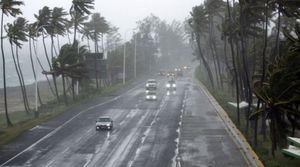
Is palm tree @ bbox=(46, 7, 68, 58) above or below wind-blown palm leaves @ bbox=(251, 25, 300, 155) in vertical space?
above

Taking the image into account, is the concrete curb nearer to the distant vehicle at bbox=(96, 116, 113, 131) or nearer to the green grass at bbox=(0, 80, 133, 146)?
the distant vehicle at bbox=(96, 116, 113, 131)

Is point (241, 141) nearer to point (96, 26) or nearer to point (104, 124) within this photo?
point (104, 124)

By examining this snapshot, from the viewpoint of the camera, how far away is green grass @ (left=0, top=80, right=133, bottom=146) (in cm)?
5250

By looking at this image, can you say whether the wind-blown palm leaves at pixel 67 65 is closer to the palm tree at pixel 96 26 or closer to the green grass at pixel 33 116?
the green grass at pixel 33 116

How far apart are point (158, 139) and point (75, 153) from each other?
870cm

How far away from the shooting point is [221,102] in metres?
73.3

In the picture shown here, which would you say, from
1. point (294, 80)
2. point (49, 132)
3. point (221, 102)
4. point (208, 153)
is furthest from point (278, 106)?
point (221, 102)

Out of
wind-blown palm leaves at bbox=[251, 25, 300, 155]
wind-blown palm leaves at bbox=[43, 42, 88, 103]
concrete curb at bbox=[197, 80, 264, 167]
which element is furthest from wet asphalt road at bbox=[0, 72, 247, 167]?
wind-blown palm leaves at bbox=[43, 42, 88, 103]

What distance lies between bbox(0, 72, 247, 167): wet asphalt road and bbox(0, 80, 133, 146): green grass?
1.10 m

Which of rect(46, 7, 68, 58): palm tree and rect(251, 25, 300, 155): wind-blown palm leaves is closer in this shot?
rect(251, 25, 300, 155): wind-blown palm leaves

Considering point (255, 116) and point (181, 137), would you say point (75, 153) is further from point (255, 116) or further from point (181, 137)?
point (255, 116)

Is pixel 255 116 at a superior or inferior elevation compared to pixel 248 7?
inferior

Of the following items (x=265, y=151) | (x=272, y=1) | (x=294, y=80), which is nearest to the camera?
(x=294, y=80)

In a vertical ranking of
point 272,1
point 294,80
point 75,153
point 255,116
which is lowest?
point 75,153
